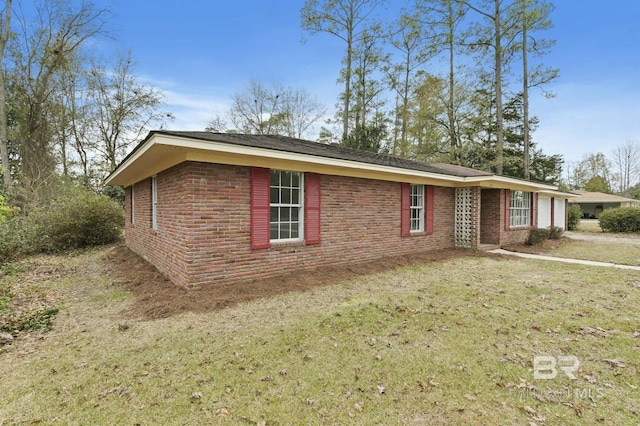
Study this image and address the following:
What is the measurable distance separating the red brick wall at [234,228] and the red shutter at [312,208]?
21 cm

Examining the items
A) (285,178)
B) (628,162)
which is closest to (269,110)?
(285,178)

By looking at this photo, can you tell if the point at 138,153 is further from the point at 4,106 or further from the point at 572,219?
the point at 572,219

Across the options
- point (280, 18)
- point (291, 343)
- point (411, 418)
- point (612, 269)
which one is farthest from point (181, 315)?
point (280, 18)

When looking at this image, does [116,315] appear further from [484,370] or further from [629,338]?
[629,338]

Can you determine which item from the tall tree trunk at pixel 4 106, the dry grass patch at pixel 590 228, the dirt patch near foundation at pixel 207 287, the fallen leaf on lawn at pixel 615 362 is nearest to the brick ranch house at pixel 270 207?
the dirt patch near foundation at pixel 207 287

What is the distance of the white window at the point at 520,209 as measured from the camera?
12.6 meters

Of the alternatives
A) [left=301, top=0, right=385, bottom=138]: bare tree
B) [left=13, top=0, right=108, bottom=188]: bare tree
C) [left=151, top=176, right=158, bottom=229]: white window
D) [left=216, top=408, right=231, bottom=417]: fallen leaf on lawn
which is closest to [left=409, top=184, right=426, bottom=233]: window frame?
[left=151, top=176, right=158, bottom=229]: white window

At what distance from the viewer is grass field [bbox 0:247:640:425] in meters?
2.44

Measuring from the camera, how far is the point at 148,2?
422 inches

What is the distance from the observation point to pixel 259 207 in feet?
19.6

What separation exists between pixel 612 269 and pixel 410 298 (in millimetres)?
6415

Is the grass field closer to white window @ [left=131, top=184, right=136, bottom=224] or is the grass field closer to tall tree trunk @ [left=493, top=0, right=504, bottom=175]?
white window @ [left=131, top=184, right=136, bottom=224]

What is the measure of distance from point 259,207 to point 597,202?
139 feet

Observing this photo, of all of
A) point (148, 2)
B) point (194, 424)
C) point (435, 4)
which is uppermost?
point (435, 4)
